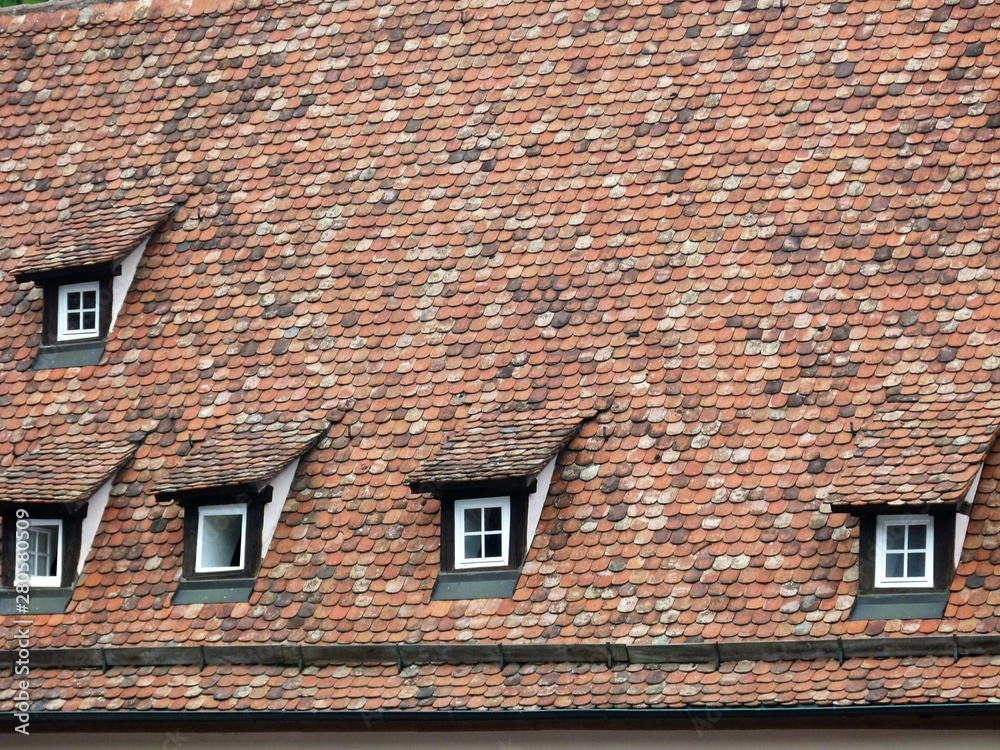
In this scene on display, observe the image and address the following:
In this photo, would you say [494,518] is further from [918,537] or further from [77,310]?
[77,310]

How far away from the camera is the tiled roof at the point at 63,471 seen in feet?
64.3

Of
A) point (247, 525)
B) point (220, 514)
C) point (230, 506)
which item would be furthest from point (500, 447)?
point (220, 514)

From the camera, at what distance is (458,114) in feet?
71.8

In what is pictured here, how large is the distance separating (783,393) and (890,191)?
7.60 ft

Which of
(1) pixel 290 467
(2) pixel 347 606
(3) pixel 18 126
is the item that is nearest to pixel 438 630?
(2) pixel 347 606

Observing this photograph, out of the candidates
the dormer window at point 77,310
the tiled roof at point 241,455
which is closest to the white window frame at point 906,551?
the tiled roof at point 241,455

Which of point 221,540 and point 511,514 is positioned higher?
point 511,514

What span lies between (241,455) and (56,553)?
2006mm

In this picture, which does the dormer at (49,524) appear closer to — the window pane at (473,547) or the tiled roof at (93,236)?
the tiled roof at (93,236)

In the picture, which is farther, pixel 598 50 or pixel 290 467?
pixel 598 50

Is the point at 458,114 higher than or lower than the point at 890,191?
higher

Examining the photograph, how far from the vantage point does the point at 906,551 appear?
16969 mm

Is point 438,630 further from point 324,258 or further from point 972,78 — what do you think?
point 972,78

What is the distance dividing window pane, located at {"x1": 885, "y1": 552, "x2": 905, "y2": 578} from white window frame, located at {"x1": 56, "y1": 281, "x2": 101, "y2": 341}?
845 centimetres
